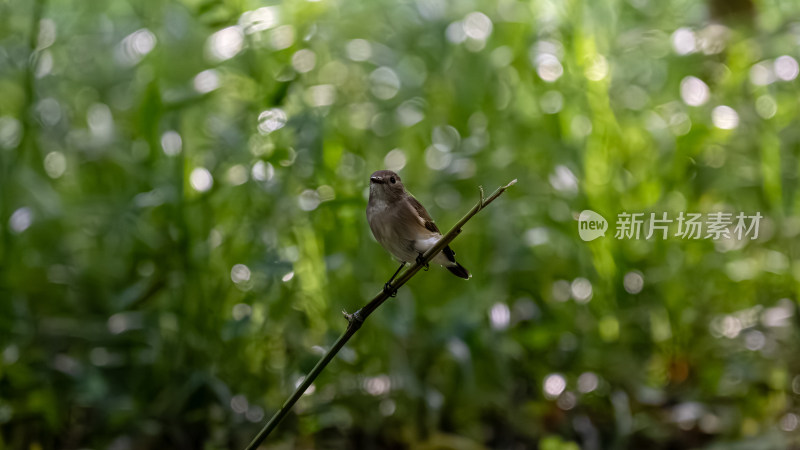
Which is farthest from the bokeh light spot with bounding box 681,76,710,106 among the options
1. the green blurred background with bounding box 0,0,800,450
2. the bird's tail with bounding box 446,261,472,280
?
the bird's tail with bounding box 446,261,472,280

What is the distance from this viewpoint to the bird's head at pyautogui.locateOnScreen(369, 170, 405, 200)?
1.75ft

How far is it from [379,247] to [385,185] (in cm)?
73

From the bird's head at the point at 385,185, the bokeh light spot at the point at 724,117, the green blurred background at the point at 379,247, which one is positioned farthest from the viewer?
the bokeh light spot at the point at 724,117

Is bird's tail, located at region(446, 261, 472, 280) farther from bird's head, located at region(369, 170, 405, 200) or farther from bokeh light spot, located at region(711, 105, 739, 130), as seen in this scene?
bokeh light spot, located at region(711, 105, 739, 130)

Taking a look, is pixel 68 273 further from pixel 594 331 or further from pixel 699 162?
pixel 699 162

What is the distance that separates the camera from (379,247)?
1.27m

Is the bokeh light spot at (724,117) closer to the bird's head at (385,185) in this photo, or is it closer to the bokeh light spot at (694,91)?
the bokeh light spot at (694,91)

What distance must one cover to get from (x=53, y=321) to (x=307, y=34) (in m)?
0.70

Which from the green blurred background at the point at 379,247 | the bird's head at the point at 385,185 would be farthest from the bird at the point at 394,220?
the green blurred background at the point at 379,247

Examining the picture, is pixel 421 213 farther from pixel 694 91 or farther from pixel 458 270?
pixel 694 91

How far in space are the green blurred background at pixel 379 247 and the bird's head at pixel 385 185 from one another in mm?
549

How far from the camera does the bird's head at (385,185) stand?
53cm

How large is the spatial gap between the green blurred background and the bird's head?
21.6 inches

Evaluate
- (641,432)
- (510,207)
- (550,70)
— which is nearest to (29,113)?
(510,207)
